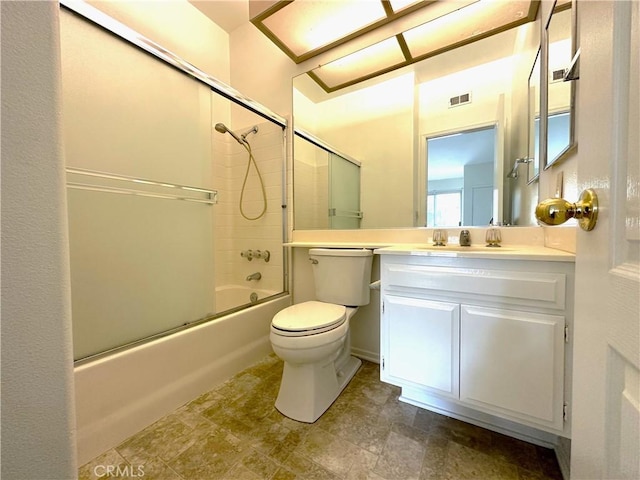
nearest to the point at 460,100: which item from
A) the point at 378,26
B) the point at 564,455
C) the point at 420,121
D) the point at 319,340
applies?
the point at 420,121

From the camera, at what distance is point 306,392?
4.02ft

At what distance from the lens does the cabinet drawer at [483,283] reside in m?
0.86

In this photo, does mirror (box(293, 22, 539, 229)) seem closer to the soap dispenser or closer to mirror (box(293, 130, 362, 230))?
mirror (box(293, 130, 362, 230))

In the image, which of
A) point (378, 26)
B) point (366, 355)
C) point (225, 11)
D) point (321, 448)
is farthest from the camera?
point (225, 11)

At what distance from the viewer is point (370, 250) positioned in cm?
154

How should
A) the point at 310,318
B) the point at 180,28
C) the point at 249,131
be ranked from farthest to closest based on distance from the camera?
1. the point at 249,131
2. the point at 180,28
3. the point at 310,318

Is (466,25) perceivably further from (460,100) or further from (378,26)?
(378,26)

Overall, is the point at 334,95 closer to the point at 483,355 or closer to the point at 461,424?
the point at 483,355

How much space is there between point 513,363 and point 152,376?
1.54 meters

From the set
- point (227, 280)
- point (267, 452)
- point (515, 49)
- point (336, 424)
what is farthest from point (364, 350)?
point (515, 49)

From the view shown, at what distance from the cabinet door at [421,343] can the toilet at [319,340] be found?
261 mm

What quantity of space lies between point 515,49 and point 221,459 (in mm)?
2468

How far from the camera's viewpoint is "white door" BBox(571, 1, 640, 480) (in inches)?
12.1

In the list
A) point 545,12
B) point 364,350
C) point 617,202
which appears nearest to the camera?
point 617,202
